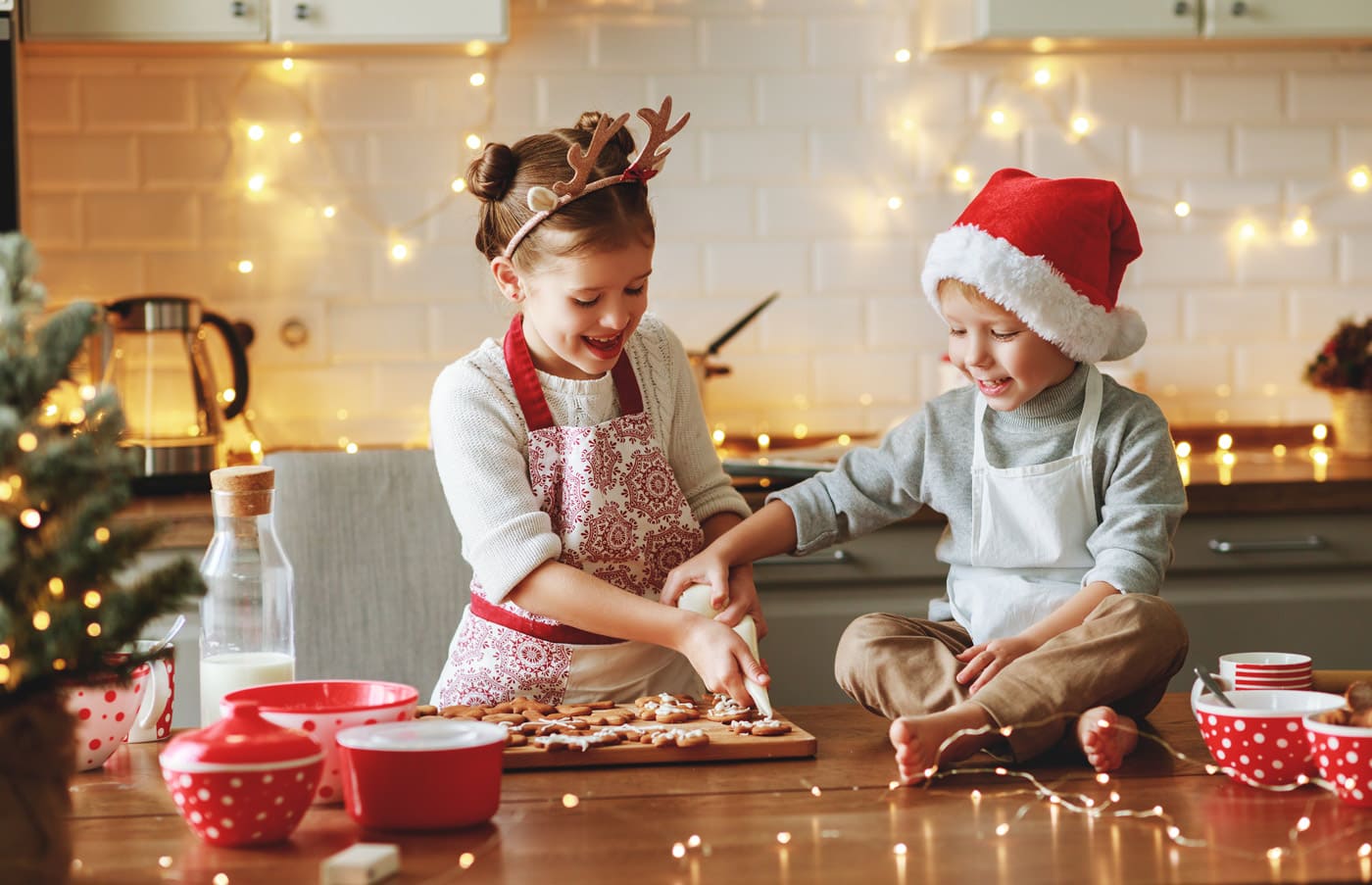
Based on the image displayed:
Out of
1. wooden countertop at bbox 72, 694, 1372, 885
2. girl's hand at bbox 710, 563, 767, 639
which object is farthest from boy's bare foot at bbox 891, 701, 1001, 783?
girl's hand at bbox 710, 563, 767, 639

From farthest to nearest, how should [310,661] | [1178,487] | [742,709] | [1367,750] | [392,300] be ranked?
[392,300], [310,661], [1178,487], [742,709], [1367,750]

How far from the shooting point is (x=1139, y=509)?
1514 mm

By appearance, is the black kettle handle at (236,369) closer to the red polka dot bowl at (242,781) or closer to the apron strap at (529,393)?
the apron strap at (529,393)

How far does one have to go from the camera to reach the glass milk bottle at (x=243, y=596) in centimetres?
134

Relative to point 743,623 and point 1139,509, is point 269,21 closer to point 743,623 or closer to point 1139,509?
point 743,623

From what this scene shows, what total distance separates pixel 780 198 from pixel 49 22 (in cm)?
134

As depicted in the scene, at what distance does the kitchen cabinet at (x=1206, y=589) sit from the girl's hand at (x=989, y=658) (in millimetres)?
→ 1061

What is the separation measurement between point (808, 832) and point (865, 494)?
0.75m

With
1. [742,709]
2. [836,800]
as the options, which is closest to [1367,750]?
[836,800]

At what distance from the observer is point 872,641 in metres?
1.40

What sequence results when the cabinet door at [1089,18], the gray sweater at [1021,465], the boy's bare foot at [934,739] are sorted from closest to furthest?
the boy's bare foot at [934,739], the gray sweater at [1021,465], the cabinet door at [1089,18]

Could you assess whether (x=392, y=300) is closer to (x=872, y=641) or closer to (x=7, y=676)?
(x=872, y=641)

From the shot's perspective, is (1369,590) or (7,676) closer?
(7,676)

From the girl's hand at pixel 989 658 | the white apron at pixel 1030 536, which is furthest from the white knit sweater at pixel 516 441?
the girl's hand at pixel 989 658
